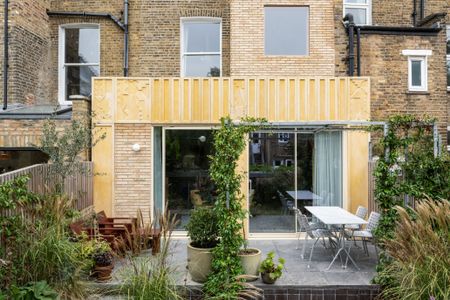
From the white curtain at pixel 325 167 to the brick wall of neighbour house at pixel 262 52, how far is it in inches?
70.0

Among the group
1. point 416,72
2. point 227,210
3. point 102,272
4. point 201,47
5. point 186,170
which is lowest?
point 102,272

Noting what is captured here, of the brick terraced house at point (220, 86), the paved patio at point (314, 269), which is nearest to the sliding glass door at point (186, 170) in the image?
the brick terraced house at point (220, 86)

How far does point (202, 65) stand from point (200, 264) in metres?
6.84

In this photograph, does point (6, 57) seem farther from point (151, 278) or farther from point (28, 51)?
point (151, 278)

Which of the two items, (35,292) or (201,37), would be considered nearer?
(35,292)

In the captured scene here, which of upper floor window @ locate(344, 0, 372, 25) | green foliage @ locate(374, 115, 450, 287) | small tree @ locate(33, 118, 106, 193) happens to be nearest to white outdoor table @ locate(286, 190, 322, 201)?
green foliage @ locate(374, 115, 450, 287)

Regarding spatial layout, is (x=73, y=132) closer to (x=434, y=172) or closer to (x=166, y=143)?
(x=166, y=143)

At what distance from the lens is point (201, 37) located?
11.2 metres

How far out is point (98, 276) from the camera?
582 centimetres

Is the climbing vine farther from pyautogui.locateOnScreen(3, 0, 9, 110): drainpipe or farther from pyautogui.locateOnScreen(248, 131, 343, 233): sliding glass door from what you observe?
pyautogui.locateOnScreen(3, 0, 9, 110): drainpipe

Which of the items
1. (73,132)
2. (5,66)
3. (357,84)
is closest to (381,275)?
(357,84)

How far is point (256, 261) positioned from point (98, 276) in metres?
2.48

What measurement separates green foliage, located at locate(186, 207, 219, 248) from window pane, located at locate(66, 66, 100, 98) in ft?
23.7

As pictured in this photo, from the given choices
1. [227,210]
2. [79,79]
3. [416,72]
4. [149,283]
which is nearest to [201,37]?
[79,79]
